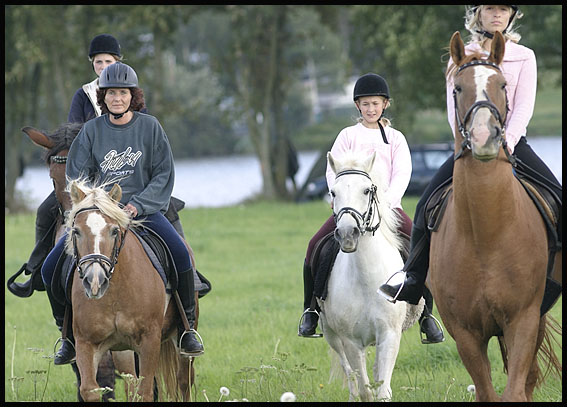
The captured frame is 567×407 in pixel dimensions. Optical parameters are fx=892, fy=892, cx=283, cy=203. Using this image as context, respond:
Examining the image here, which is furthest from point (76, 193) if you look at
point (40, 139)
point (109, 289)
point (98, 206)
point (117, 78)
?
point (40, 139)

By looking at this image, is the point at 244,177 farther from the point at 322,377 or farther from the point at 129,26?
the point at 322,377

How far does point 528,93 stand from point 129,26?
74.4ft

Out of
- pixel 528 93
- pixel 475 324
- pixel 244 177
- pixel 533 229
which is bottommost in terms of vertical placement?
pixel 244 177

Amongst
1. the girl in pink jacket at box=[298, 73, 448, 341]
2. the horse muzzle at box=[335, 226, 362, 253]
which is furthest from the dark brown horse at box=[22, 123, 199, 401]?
the horse muzzle at box=[335, 226, 362, 253]

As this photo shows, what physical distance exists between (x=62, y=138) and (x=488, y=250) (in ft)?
13.7

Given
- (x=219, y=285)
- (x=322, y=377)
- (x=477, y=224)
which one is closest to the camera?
(x=477, y=224)

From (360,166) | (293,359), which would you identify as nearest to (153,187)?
(360,166)

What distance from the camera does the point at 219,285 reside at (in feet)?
49.6

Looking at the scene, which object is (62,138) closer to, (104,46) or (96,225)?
(104,46)

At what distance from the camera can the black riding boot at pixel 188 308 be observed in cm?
737

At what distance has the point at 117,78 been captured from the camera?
7.20 metres

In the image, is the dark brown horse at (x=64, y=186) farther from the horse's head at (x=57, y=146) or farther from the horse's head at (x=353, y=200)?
the horse's head at (x=353, y=200)

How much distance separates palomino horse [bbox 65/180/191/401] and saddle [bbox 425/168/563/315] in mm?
2222

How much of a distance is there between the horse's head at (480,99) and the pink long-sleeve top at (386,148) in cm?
203
